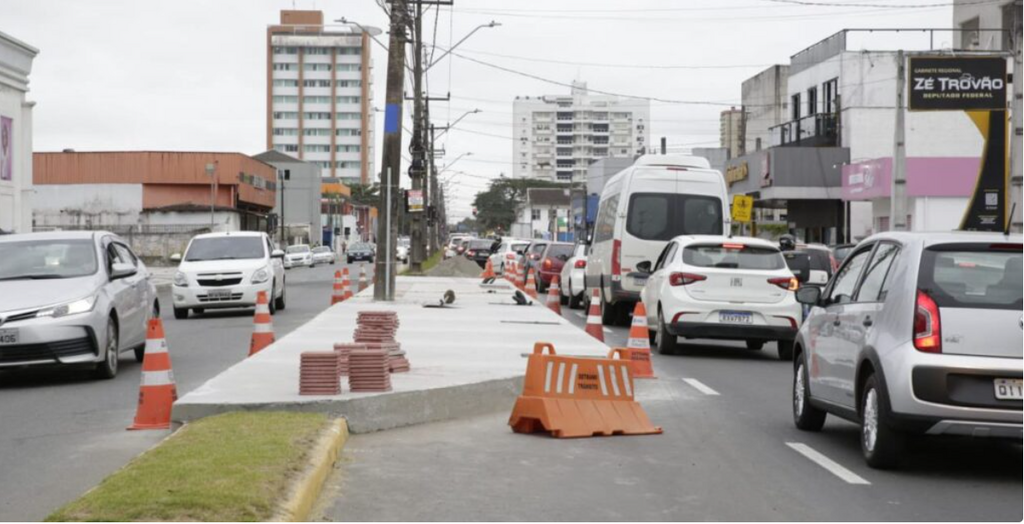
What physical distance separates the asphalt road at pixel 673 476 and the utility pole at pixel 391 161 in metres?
Answer: 15.9

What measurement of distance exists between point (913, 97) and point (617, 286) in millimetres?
16279

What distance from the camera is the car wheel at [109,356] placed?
1443 cm

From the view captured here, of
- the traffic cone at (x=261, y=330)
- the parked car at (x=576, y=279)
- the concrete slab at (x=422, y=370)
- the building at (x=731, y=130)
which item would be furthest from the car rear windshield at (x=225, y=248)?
the building at (x=731, y=130)

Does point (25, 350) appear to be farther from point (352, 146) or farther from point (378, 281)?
point (352, 146)

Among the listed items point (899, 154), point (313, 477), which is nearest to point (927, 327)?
point (313, 477)

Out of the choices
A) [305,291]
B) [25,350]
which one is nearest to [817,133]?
[305,291]

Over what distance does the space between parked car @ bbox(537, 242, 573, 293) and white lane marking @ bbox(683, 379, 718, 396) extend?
912 inches

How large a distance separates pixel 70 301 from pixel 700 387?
21.9 ft

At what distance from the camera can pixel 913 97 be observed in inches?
1422

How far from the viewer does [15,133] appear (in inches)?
1901

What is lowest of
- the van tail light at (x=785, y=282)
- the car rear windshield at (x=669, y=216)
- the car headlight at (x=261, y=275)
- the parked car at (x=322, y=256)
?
the parked car at (x=322, y=256)

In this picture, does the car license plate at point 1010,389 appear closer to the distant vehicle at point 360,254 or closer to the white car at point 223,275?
the white car at point 223,275

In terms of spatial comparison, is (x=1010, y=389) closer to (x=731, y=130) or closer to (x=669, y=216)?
(x=669, y=216)

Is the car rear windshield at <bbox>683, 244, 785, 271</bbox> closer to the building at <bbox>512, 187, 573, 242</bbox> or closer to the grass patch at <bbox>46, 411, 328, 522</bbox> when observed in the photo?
the grass patch at <bbox>46, 411, 328, 522</bbox>
